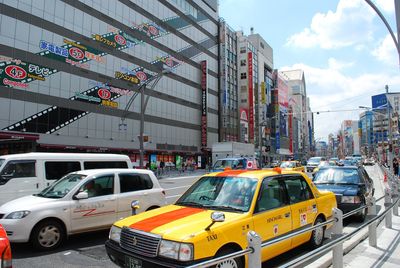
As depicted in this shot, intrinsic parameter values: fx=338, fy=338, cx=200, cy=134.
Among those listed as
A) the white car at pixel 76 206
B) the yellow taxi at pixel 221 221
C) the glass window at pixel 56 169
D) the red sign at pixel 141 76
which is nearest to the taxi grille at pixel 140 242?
the yellow taxi at pixel 221 221

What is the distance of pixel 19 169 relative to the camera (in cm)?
1022

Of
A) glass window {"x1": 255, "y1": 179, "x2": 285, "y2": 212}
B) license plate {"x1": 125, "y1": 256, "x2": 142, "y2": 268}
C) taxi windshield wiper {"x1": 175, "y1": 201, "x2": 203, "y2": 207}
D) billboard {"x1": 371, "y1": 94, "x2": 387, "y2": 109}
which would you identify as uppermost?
billboard {"x1": 371, "y1": 94, "x2": 387, "y2": 109}

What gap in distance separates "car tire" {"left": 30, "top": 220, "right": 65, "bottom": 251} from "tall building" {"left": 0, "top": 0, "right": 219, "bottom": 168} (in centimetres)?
2004

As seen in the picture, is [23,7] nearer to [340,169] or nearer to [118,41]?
[118,41]

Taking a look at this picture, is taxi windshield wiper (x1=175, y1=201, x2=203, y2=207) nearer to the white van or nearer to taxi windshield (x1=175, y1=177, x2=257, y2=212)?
taxi windshield (x1=175, y1=177, x2=257, y2=212)

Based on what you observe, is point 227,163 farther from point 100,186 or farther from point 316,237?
point 316,237

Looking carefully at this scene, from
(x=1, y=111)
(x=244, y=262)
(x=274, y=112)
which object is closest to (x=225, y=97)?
(x=274, y=112)

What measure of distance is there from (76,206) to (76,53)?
1200 inches

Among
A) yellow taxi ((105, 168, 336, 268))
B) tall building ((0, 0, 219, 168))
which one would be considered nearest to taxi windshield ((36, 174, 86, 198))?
yellow taxi ((105, 168, 336, 268))

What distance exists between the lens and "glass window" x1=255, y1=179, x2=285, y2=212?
17.8ft

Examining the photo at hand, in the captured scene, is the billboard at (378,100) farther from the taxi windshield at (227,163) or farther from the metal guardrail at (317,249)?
the metal guardrail at (317,249)

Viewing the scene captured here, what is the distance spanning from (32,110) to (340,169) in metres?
26.9

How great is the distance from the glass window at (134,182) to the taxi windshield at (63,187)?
1016 millimetres

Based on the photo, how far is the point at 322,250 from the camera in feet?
14.2
